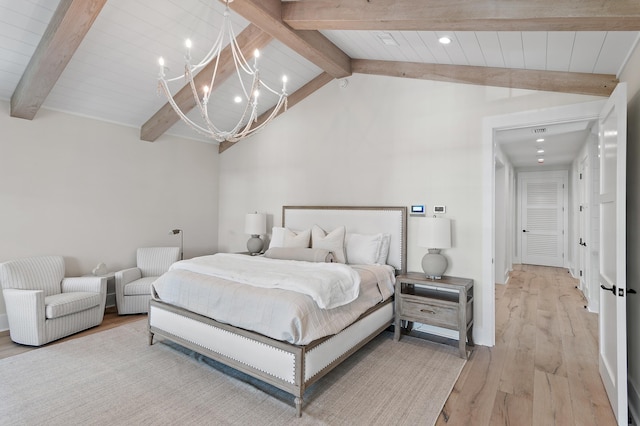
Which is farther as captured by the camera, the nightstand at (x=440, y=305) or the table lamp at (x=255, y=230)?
the table lamp at (x=255, y=230)

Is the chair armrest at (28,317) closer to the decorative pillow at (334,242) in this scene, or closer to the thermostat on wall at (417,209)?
the decorative pillow at (334,242)

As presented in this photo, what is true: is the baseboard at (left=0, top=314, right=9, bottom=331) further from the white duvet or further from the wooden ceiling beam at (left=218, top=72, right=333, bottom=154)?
the wooden ceiling beam at (left=218, top=72, right=333, bottom=154)

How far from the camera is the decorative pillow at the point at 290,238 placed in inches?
173

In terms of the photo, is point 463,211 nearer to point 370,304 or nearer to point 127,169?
point 370,304

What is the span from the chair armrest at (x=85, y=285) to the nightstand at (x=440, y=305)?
3.45 meters

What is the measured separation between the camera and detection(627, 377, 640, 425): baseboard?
2197 millimetres

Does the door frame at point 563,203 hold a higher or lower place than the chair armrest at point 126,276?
higher

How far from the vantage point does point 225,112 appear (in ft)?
17.2

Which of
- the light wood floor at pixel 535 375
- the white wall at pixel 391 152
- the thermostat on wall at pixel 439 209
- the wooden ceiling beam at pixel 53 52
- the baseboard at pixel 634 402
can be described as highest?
Result: the wooden ceiling beam at pixel 53 52

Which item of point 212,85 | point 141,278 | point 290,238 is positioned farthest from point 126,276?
point 212,85

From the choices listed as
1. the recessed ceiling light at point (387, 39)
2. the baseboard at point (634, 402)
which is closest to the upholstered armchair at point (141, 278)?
the recessed ceiling light at point (387, 39)

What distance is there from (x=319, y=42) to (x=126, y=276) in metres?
3.83

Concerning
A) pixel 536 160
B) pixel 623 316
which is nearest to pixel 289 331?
pixel 623 316

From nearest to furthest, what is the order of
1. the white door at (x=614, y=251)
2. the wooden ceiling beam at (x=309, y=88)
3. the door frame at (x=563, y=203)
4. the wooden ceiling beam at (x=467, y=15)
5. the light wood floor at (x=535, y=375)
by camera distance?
the wooden ceiling beam at (x=467, y=15) < the white door at (x=614, y=251) < the light wood floor at (x=535, y=375) < the wooden ceiling beam at (x=309, y=88) < the door frame at (x=563, y=203)
